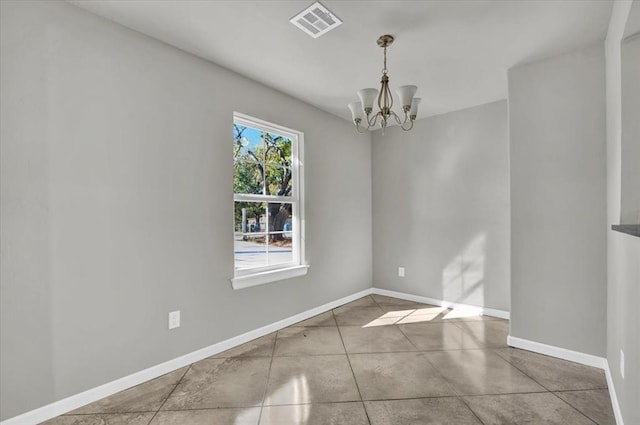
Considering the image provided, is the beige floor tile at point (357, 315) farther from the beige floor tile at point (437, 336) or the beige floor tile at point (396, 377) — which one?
the beige floor tile at point (396, 377)

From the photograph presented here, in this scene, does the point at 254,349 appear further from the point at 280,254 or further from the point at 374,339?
the point at 374,339

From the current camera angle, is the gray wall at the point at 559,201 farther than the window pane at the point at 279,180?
No

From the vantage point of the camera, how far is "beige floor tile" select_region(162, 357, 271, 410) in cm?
197

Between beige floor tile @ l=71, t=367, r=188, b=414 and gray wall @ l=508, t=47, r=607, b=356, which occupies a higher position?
gray wall @ l=508, t=47, r=607, b=356

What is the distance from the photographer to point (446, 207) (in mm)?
3971

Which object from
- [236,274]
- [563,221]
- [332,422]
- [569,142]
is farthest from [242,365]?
[569,142]

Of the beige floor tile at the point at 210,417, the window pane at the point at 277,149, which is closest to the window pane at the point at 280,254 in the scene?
the window pane at the point at 277,149

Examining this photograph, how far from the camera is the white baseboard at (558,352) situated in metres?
2.37

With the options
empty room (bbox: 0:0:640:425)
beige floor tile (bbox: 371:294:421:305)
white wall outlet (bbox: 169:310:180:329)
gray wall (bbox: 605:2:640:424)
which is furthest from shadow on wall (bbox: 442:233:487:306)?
white wall outlet (bbox: 169:310:180:329)

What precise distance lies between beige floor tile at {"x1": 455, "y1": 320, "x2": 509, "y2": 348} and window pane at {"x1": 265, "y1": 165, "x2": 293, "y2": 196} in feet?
7.67

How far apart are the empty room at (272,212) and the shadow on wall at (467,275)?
0.57 feet

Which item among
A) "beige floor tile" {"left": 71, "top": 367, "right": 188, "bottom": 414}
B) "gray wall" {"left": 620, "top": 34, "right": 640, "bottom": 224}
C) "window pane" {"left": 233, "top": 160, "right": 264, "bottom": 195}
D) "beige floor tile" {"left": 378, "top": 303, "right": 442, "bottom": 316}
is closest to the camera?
"gray wall" {"left": 620, "top": 34, "right": 640, "bottom": 224}

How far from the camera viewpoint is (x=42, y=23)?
70.7 inches

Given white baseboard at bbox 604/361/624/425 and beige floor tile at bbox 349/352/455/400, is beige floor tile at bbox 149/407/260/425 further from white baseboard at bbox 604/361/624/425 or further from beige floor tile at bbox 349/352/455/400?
white baseboard at bbox 604/361/624/425
